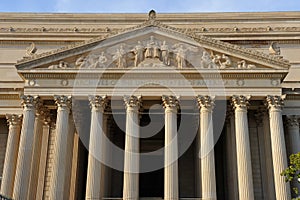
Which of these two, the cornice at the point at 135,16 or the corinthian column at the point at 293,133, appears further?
the cornice at the point at 135,16

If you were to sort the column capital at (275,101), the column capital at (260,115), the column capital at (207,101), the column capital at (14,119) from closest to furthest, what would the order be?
the column capital at (275,101) < the column capital at (207,101) < the column capital at (260,115) < the column capital at (14,119)

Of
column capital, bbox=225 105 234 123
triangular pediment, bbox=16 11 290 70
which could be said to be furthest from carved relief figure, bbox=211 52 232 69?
column capital, bbox=225 105 234 123

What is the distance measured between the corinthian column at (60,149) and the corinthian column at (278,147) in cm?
1482

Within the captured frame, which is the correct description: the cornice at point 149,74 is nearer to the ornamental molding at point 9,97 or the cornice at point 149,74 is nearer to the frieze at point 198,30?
the ornamental molding at point 9,97

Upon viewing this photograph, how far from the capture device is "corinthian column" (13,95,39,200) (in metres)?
27.4

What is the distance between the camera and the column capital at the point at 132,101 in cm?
2911

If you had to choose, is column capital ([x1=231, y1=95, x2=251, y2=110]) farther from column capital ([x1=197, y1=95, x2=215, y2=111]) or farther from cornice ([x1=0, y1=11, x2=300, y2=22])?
cornice ([x1=0, y1=11, x2=300, y2=22])

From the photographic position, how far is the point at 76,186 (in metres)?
31.6

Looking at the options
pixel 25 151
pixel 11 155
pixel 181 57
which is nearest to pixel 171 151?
pixel 181 57

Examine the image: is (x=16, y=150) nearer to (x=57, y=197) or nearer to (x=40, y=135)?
(x=40, y=135)

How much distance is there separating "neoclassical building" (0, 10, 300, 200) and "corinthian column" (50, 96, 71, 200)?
2.8 inches

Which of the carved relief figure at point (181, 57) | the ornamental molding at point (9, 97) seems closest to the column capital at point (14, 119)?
the ornamental molding at point (9, 97)

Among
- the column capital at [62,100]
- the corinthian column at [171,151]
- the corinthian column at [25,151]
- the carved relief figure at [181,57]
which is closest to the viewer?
the corinthian column at [171,151]

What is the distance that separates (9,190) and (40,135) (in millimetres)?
4854
